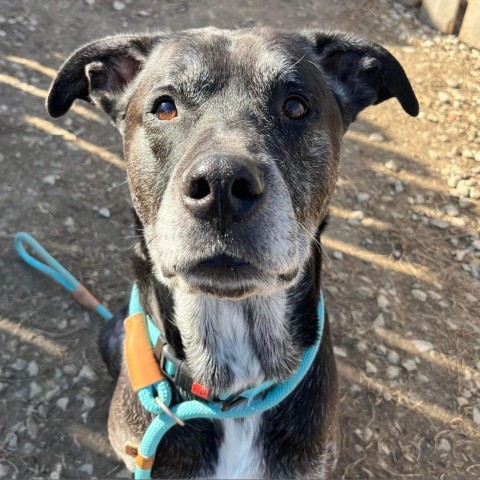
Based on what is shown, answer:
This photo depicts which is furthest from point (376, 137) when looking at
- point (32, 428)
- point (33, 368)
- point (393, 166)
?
point (32, 428)

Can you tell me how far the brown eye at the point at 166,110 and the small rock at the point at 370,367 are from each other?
2294 millimetres

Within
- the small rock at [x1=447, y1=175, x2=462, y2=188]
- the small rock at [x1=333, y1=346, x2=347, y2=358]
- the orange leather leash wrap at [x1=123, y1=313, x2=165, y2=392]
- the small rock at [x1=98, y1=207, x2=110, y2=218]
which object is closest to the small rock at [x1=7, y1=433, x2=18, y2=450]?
the orange leather leash wrap at [x1=123, y1=313, x2=165, y2=392]

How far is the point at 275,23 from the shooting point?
637cm

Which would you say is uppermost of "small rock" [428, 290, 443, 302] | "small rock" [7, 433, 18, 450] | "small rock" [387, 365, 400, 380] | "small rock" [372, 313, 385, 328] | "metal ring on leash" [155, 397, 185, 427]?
"metal ring on leash" [155, 397, 185, 427]

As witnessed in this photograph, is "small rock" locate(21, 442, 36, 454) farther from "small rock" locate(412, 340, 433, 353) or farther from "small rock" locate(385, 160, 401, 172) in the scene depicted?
"small rock" locate(385, 160, 401, 172)

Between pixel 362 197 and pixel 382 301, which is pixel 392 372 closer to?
pixel 382 301

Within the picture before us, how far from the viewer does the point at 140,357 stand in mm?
2707

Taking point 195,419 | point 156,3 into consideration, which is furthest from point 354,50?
point 156,3

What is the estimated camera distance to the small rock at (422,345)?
4.12m

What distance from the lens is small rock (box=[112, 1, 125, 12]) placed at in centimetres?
627

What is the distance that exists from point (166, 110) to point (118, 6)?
4.32 m

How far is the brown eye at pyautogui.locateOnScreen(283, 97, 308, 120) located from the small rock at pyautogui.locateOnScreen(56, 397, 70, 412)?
2.24m

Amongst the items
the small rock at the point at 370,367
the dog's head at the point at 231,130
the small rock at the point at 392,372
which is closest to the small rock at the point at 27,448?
the dog's head at the point at 231,130

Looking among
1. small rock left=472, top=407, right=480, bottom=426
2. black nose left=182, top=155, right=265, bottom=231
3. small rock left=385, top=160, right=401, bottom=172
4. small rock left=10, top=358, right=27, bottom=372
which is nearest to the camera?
black nose left=182, top=155, right=265, bottom=231
